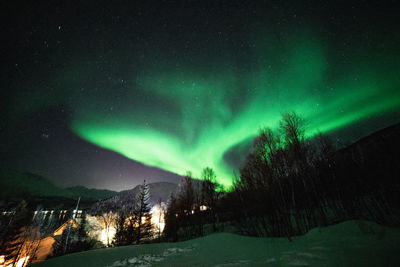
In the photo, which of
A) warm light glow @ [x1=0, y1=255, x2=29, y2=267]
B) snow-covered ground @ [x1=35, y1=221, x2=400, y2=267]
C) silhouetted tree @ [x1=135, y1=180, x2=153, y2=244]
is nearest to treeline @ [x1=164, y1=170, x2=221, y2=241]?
silhouetted tree @ [x1=135, y1=180, x2=153, y2=244]

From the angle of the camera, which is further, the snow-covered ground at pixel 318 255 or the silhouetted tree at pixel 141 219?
the silhouetted tree at pixel 141 219

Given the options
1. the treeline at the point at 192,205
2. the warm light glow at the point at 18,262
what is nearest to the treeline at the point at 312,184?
the treeline at the point at 192,205

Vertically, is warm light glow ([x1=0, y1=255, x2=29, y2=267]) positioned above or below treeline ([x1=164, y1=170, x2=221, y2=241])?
below

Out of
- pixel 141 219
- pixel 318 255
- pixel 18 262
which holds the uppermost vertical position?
pixel 141 219

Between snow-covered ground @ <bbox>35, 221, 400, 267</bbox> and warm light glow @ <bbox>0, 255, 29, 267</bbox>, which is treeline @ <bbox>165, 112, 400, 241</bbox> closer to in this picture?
snow-covered ground @ <bbox>35, 221, 400, 267</bbox>

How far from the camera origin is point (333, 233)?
7961 mm

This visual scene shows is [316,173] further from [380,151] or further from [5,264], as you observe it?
[5,264]

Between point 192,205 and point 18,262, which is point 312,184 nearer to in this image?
point 192,205

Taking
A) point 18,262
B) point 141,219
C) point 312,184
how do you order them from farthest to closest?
point 18,262
point 141,219
point 312,184

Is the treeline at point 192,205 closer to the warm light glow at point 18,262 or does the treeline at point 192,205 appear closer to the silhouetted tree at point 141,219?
the silhouetted tree at point 141,219

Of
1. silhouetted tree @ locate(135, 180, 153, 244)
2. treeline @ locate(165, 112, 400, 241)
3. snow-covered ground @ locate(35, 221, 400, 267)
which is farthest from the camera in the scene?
silhouetted tree @ locate(135, 180, 153, 244)

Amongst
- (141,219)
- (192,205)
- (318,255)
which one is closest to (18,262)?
(141,219)

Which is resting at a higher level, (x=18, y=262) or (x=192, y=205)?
(x=192, y=205)

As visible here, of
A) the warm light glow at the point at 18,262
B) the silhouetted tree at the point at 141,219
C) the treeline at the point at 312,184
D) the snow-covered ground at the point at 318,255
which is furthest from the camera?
the warm light glow at the point at 18,262
